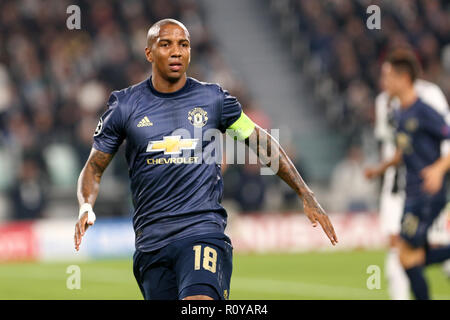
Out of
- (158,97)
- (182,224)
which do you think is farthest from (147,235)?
(158,97)

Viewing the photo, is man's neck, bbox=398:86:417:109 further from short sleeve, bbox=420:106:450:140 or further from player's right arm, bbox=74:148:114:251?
player's right arm, bbox=74:148:114:251

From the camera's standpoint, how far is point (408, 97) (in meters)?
8.98

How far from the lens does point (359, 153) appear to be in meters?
18.0

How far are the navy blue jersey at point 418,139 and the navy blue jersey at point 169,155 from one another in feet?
11.1

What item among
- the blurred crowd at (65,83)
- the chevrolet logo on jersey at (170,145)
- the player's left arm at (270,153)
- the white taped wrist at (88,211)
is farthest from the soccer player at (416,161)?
the blurred crowd at (65,83)

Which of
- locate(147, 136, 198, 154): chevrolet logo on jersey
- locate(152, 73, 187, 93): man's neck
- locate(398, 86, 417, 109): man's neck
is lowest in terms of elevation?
locate(147, 136, 198, 154): chevrolet logo on jersey

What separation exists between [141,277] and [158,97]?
1.15 m

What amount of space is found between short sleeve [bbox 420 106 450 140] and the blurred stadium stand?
9.12m

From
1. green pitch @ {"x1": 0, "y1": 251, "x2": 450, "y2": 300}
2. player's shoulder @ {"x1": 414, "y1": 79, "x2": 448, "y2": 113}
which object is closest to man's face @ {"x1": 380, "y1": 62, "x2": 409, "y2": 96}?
player's shoulder @ {"x1": 414, "y1": 79, "x2": 448, "y2": 113}

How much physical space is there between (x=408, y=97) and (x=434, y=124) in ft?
1.43

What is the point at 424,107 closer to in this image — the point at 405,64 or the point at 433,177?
the point at 405,64

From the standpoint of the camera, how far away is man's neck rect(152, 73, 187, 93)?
5.90m

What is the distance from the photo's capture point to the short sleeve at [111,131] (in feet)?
A: 19.1

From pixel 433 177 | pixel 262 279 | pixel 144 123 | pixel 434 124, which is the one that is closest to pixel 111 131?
pixel 144 123
